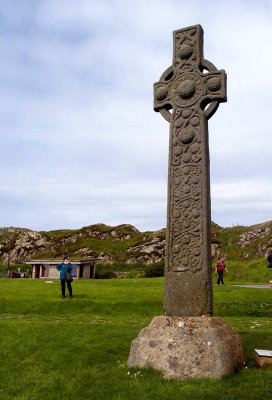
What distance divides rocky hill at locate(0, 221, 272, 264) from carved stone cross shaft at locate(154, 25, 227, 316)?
41.5m

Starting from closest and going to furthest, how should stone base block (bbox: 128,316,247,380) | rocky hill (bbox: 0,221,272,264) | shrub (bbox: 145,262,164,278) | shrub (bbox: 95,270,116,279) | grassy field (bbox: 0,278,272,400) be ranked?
grassy field (bbox: 0,278,272,400)
stone base block (bbox: 128,316,247,380)
shrub (bbox: 145,262,164,278)
shrub (bbox: 95,270,116,279)
rocky hill (bbox: 0,221,272,264)

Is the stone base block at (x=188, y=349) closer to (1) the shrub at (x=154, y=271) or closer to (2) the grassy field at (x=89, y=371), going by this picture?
(2) the grassy field at (x=89, y=371)

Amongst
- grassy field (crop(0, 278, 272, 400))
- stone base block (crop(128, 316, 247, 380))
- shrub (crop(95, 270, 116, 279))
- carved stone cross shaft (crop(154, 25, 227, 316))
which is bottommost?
shrub (crop(95, 270, 116, 279))

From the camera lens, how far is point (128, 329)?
34.1 feet

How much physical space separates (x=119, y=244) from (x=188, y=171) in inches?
2760

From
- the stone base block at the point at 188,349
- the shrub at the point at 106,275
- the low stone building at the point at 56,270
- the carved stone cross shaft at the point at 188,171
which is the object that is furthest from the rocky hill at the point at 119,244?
the stone base block at the point at 188,349

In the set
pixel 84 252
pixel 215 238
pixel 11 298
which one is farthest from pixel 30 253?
pixel 11 298

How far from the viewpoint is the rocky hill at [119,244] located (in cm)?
5934

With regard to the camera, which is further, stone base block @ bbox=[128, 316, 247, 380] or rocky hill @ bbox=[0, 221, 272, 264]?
rocky hill @ bbox=[0, 221, 272, 264]

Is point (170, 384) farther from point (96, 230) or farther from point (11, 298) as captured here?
point (96, 230)

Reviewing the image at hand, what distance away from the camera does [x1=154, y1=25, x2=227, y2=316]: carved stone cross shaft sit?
23.3ft

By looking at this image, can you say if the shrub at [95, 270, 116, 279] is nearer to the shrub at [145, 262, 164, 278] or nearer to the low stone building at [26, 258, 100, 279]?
the low stone building at [26, 258, 100, 279]

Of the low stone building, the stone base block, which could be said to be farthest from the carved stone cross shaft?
the low stone building

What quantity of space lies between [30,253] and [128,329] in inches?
2843
